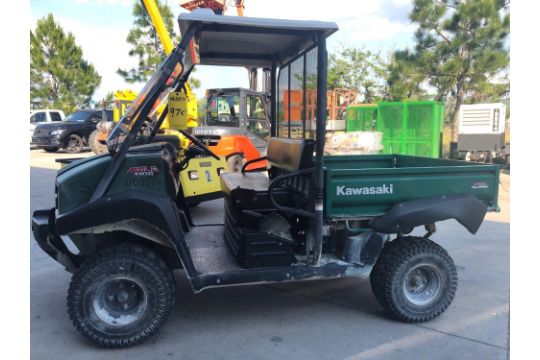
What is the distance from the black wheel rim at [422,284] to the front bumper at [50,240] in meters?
2.65

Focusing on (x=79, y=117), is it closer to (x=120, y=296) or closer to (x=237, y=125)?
(x=237, y=125)

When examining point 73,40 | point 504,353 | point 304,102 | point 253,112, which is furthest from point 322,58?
point 73,40

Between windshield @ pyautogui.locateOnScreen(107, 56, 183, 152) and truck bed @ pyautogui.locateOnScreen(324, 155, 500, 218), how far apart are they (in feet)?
4.39

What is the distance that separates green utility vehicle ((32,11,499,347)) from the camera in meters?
3.14

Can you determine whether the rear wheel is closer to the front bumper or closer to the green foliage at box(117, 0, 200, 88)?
the green foliage at box(117, 0, 200, 88)

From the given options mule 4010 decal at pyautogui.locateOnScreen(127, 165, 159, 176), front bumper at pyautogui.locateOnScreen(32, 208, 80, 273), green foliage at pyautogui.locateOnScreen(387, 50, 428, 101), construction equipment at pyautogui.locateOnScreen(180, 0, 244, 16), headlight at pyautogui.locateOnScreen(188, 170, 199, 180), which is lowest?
front bumper at pyautogui.locateOnScreen(32, 208, 80, 273)

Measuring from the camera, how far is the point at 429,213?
348 centimetres

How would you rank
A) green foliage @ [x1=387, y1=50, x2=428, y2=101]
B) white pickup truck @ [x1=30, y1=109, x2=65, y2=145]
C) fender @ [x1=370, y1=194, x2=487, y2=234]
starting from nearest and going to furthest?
fender @ [x1=370, y1=194, x2=487, y2=234]
green foliage @ [x1=387, y1=50, x2=428, y2=101]
white pickup truck @ [x1=30, y1=109, x2=65, y2=145]

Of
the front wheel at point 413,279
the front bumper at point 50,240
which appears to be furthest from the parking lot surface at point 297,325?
the front bumper at point 50,240

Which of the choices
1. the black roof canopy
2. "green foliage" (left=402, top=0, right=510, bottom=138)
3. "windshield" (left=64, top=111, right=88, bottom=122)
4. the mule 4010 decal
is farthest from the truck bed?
"windshield" (left=64, top=111, right=88, bottom=122)

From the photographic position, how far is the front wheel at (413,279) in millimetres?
3539

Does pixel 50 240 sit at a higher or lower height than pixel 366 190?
lower

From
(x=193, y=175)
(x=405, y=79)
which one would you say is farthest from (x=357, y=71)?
(x=193, y=175)

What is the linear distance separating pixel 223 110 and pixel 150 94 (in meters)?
7.02
